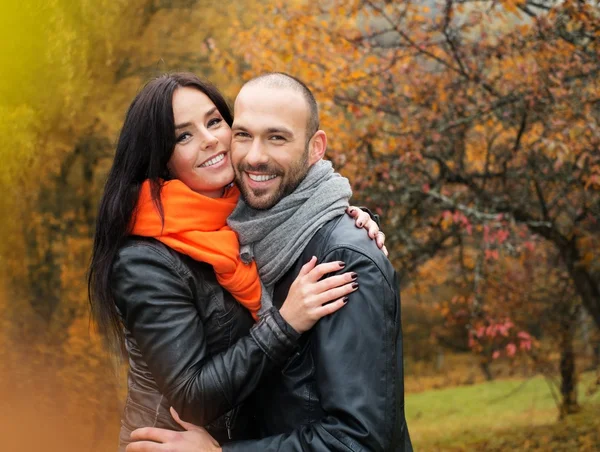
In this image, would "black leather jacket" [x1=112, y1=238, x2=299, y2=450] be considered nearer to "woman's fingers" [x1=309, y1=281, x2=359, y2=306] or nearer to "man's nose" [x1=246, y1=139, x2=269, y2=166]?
"woman's fingers" [x1=309, y1=281, x2=359, y2=306]

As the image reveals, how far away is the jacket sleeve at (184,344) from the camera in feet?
7.02

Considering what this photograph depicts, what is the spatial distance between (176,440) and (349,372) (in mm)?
621

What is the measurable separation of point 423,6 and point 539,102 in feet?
4.69

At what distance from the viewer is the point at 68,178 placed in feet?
34.8

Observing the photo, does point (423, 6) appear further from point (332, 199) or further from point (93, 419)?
point (93, 419)

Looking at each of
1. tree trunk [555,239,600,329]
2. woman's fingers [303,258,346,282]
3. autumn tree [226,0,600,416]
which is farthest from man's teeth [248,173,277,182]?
tree trunk [555,239,600,329]

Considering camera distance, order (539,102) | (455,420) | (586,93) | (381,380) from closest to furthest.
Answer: (381,380)
(586,93)
(539,102)
(455,420)

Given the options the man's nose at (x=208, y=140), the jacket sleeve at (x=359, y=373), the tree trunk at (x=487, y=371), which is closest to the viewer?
the jacket sleeve at (x=359, y=373)

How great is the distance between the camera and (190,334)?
219 centimetres

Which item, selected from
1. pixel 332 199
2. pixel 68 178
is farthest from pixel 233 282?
pixel 68 178

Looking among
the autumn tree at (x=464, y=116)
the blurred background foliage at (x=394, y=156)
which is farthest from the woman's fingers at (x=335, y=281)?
the autumn tree at (x=464, y=116)

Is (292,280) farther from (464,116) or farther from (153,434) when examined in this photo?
(464,116)

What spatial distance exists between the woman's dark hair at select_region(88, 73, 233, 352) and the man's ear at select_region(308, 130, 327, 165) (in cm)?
47

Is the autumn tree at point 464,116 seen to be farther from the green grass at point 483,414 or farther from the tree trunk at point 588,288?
the green grass at point 483,414
